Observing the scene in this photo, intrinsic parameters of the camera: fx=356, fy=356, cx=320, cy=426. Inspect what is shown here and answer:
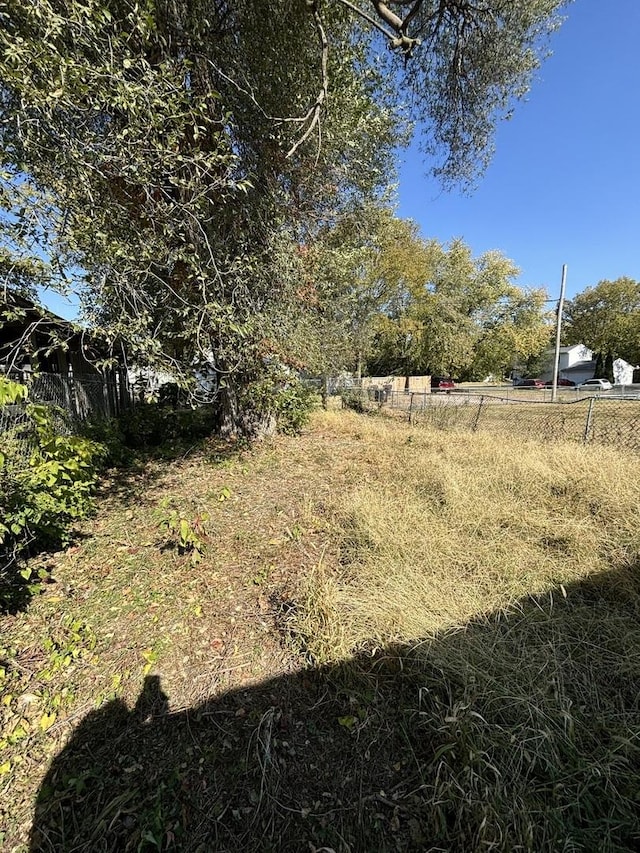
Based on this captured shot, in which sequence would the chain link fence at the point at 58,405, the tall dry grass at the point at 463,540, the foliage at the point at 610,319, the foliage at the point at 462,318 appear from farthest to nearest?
the foliage at the point at 610,319
the foliage at the point at 462,318
the chain link fence at the point at 58,405
the tall dry grass at the point at 463,540

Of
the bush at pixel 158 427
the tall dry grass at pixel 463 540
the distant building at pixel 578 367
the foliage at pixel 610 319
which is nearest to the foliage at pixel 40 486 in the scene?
the tall dry grass at pixel 463 540

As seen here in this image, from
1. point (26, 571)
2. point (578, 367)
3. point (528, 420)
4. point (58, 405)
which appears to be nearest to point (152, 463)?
point (58, 405)

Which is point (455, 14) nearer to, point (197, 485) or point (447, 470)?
point (447, 470)

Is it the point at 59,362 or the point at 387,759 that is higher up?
the point at 59,362

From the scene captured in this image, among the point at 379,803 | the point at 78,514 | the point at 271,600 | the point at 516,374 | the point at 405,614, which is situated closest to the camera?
the point at 379,803

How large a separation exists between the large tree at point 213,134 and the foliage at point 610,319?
36538 mm

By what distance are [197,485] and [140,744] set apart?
11.0ft

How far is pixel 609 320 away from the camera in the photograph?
3309cm

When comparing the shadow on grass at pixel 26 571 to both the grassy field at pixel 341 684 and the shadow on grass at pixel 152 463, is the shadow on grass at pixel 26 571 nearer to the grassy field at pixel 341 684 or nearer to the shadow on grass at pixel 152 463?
the grassy field at pixel 341 684

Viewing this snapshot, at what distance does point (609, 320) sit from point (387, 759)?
140ft

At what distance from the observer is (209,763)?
5.33 ft

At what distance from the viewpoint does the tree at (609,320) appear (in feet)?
105

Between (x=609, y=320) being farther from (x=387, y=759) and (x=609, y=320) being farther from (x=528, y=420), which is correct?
(x=387, y=759)

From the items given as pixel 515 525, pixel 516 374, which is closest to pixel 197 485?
pixel 515 525
